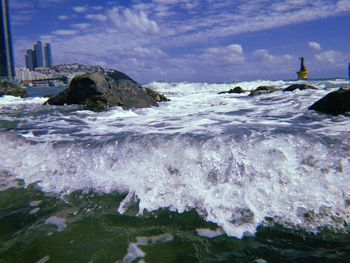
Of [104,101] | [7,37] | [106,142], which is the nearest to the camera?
[106,142]

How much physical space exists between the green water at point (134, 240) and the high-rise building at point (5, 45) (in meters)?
103

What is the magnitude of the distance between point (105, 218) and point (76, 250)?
1.69 feet

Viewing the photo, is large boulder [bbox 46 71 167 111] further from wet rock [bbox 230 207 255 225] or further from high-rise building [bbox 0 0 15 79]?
high-rise building [bbox 0 0 15 79]

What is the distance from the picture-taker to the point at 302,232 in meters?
2.49

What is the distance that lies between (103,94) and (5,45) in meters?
97.4

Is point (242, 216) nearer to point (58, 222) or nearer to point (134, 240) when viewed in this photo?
point (134, 240)

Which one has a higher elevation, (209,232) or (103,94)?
(103,94)

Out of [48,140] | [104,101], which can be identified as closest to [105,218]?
[48,140]

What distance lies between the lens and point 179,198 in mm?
3119

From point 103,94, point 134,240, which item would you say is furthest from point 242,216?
point 103,94

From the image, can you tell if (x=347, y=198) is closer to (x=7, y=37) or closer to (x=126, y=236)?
(x=126, y=236)

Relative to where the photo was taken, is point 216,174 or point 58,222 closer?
point 58,222

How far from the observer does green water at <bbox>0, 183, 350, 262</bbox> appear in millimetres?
2186

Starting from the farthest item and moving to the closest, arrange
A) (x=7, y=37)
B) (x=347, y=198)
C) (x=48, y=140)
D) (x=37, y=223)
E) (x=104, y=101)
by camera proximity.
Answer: (x=7, y=37)
(x=104, y=101)
(x=48, y=140)
(x=347, y=198)
(x=37, y=223)
